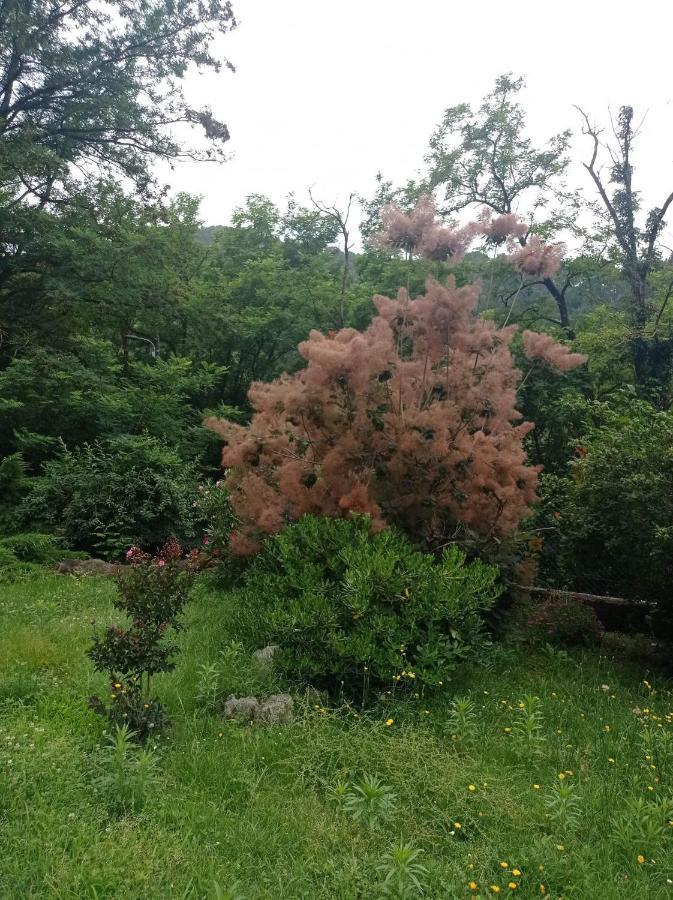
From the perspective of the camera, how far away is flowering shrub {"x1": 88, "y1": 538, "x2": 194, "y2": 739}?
3.41m

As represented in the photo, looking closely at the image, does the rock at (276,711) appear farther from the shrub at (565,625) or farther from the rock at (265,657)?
the shrub at (565,625)

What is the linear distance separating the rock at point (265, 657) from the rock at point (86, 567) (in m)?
4.06

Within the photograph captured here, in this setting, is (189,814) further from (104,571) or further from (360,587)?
(104,571)

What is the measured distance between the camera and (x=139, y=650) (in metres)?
3.46

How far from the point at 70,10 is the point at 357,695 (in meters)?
13.0

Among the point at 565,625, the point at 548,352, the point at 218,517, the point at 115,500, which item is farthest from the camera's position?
the point at 115,500

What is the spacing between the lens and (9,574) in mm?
7441

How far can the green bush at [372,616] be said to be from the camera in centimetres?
415

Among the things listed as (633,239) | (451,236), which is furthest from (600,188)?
(451,236)

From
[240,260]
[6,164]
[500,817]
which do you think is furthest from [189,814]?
[240,260]

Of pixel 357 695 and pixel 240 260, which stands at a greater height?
pixel 240 260

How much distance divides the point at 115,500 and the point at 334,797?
7.25 metres

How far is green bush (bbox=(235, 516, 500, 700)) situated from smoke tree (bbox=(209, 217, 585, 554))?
2.26 feet

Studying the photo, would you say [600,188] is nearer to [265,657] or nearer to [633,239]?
[633,239]
